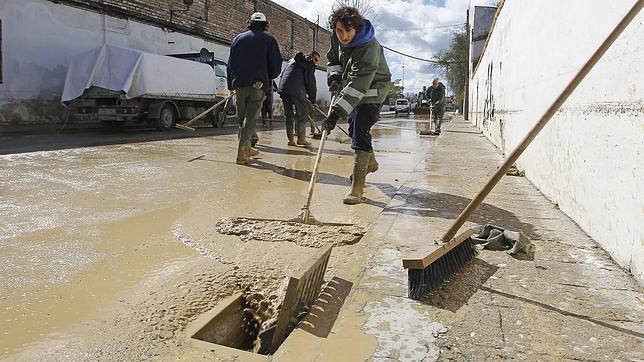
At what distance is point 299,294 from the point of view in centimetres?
201

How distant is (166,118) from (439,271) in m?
11.1

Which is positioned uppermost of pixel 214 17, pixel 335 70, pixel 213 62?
pixel 214 17

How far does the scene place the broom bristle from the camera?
7.09 ft

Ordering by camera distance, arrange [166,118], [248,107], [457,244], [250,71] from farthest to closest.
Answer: [166,118] < [248,107] < [250,71] < [457,244]

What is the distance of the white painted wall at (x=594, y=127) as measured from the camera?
232 centimetres

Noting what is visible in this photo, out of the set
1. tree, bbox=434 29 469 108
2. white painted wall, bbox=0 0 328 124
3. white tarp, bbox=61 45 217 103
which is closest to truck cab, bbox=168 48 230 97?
white tarp, bbox=61 45 217 103

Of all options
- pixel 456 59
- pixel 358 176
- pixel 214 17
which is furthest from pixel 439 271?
pixel 456 59

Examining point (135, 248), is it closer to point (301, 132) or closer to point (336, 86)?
point (336, 86)

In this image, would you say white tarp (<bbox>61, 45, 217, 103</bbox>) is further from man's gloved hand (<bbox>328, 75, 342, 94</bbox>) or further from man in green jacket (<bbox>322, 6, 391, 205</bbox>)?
man in green jacket (<bbox>322, 6, 391, 205</bbox>)

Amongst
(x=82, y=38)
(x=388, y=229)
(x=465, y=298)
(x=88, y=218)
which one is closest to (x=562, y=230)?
(x=388, y=229)

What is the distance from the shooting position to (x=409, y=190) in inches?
183

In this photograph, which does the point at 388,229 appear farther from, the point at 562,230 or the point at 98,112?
the point at 98,112

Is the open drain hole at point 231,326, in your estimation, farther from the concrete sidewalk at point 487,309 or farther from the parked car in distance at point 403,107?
the parked car in distance at point 403,107

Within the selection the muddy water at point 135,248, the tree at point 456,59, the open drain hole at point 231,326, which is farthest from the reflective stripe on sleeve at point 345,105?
the tree at point 456,59
